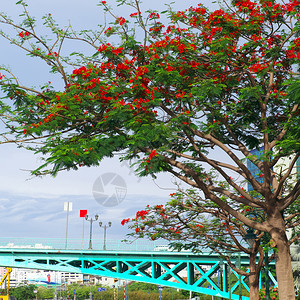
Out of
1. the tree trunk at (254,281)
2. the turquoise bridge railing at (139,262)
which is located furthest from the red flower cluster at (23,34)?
the turquoise bridge railing at (139,262)

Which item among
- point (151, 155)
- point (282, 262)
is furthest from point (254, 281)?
point (151, 155)

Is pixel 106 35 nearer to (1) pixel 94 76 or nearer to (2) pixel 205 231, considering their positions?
(1) pixel 94 76

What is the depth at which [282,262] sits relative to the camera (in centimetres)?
1605

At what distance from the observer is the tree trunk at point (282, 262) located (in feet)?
51.8

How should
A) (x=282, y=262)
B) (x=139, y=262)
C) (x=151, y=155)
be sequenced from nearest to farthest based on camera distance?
(x=151, y=155), (x=282, y=262), (x=139, y=262)

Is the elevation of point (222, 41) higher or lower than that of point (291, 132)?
higher

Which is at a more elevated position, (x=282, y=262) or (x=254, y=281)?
(x=282, y=262)

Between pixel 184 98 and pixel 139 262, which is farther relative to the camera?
pixel 139 262

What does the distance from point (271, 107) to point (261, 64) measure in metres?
3.04

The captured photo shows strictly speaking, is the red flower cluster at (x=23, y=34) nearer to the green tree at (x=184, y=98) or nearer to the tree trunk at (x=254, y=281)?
the green tree at (x=184, y=98)

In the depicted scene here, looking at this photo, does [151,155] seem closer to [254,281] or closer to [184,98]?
[184,98]

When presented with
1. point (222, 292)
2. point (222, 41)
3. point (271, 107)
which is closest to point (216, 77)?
point (222, 41)

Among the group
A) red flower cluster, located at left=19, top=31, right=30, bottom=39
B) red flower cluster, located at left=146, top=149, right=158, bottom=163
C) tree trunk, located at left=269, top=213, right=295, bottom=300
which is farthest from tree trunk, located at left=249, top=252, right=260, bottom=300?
red flower cluster, located at left=19, top=31, right=30, bottom=39

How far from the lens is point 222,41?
1585 centimetres
